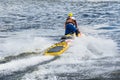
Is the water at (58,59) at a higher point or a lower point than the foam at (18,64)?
lower

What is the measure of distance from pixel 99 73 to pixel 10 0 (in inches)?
2439

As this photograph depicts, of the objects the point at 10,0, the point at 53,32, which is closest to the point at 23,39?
the point at 53,32

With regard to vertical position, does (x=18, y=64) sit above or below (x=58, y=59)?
above

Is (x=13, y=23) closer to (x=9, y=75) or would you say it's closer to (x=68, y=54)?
(x=68, y=54)

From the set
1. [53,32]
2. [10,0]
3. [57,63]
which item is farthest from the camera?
[10,0]

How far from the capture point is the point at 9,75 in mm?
14938

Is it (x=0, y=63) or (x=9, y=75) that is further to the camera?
(x=0, y=63)

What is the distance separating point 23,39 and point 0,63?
10.8m

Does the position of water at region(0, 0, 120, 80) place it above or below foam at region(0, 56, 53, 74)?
below

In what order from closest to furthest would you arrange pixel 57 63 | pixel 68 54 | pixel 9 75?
pixel 9 75
pixel 57 63
pixel 68 54

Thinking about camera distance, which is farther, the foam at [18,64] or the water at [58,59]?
the foam at [18,64]

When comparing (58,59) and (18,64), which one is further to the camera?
(58,59)

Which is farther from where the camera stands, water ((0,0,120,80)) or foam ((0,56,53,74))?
foam ((0,56,53,74))

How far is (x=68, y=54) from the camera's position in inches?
779
